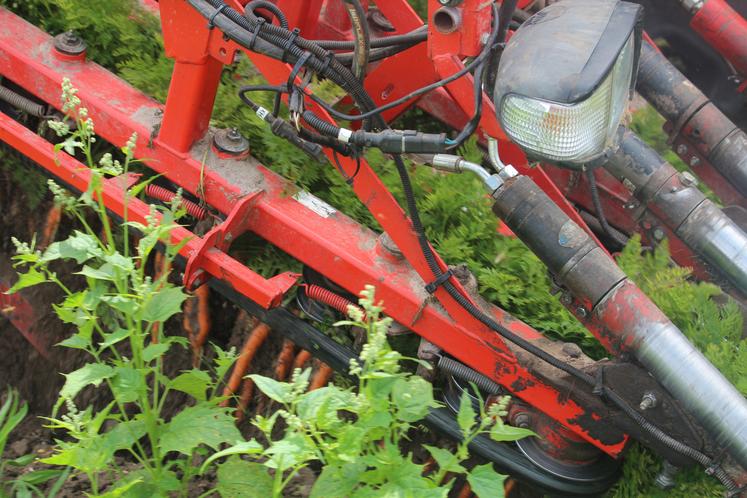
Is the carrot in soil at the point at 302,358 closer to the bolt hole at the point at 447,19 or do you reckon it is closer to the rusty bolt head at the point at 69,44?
the bolt hole at the point at 447,19

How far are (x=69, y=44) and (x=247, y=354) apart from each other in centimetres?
127

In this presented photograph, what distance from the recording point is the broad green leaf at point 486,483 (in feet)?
6.35

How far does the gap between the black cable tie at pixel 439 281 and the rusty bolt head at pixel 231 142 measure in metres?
0.82

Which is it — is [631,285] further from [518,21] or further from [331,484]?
[518,21]

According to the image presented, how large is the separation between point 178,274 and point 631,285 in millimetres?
1583

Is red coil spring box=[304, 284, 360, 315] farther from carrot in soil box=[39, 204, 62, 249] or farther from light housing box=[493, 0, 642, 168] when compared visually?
carrot in soil box=[39, 204, 62, 249]

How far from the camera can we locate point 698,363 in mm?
2254

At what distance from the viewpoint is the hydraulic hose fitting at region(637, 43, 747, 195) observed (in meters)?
3.01

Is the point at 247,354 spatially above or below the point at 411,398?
below

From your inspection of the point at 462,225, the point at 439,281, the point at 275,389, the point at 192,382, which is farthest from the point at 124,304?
the point at 462,225

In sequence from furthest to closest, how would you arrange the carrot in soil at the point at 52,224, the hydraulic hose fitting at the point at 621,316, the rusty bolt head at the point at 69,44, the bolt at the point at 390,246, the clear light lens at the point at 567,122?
1. the carrot in soil at the point at 52,224
2. the rusty bolt head at the point at 69,44
3. the bolt at the point at 390,246
4. the hydraulic hose fitting at the point at 621,316
5. the clear light lens at the point at 567,122

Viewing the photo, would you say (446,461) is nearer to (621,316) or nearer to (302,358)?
(621,316)

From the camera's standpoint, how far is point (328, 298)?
2838 millimetres

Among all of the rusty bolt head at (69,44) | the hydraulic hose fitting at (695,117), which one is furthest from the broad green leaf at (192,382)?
the hydraulic hose fitting at (695,117)
